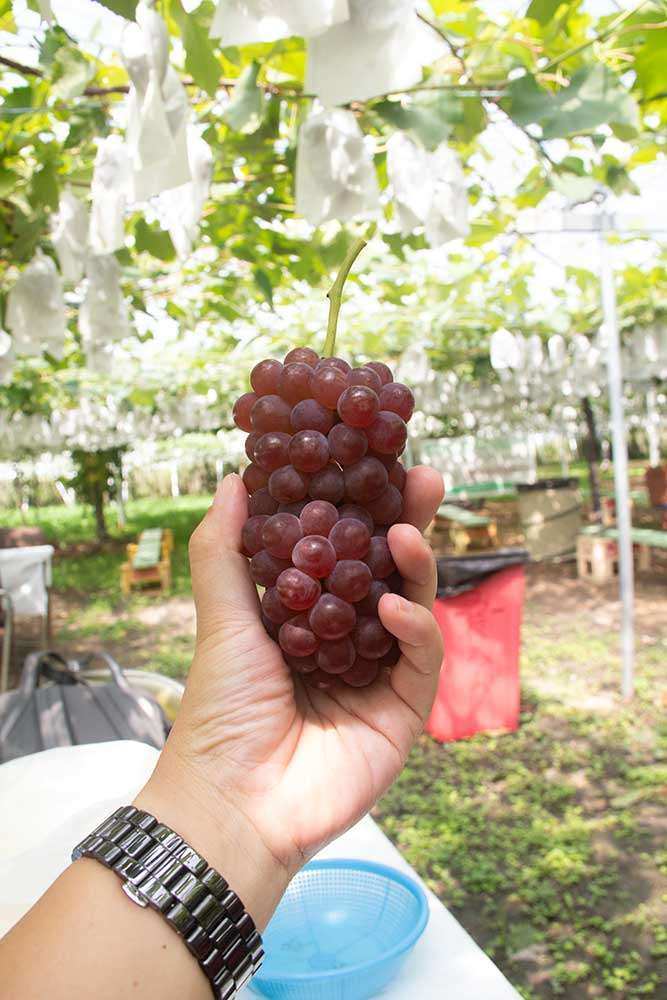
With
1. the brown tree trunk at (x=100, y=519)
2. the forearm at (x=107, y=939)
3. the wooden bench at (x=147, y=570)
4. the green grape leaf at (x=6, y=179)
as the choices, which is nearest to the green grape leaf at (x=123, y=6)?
the forearm at (x=107, y=939)

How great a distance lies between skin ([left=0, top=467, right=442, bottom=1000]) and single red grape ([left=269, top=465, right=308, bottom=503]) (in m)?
0.10

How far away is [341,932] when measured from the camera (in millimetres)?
1102

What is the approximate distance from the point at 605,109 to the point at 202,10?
88 centimetres

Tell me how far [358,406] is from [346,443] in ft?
0.15

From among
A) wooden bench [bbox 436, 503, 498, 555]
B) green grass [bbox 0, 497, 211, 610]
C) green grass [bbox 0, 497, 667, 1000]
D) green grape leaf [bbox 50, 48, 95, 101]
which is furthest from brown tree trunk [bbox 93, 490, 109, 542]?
green grape leaf [bbox 50, 48, 95, 101]

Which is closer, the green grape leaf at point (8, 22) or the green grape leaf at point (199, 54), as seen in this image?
the green grape leaf at point (199, 54)

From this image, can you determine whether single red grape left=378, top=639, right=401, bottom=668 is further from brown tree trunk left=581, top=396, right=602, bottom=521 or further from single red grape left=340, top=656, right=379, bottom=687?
brown tree trunk left=581, top=396, right=602, bottom=521

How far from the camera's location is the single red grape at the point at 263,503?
0.85 metres

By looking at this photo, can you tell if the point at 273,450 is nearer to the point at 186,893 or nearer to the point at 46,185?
the point at 186,893

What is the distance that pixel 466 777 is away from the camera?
3.76m

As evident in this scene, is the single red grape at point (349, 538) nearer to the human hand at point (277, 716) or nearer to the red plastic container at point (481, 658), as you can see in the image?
the human hand at point (277, 716)

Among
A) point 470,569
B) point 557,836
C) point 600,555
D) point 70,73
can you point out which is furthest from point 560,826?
point 600,555

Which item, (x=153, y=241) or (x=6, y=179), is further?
(x=153, y=241)

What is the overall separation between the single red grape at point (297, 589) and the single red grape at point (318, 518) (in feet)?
0.14
